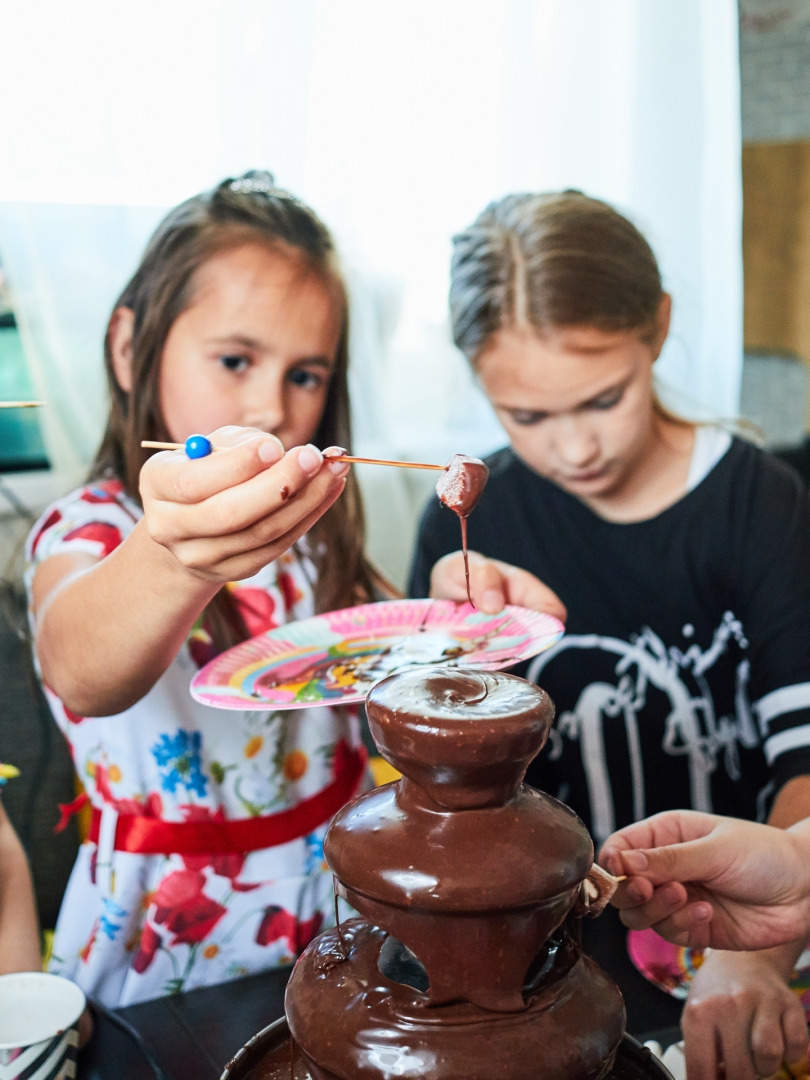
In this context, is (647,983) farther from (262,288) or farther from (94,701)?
(262,288)

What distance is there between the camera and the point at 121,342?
1445 mm

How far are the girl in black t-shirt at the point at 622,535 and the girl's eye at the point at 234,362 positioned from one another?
39 cm

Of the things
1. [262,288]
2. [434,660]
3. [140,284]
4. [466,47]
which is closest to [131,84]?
[140,284]

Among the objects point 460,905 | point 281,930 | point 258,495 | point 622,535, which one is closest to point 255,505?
point 258,495

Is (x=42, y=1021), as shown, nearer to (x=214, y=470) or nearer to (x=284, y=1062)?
(x=284, y=1062)

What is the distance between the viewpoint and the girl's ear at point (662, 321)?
161 centimetres

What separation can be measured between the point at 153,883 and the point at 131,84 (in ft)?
4.68

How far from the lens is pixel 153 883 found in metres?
1.31

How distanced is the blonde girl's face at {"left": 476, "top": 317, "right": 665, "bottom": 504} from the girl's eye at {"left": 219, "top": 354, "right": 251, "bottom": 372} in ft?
1.33

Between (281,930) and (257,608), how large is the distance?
44 cm

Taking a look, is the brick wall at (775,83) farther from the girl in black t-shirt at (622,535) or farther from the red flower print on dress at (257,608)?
the red flower print on dress at (257,608)

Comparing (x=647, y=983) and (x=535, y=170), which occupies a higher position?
(x=535, y=170)

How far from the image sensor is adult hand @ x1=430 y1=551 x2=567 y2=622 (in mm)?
1231

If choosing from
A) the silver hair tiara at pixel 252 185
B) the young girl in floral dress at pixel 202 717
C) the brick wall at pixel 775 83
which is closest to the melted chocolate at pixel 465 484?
the young girl in floral dress at pixel 202 717
